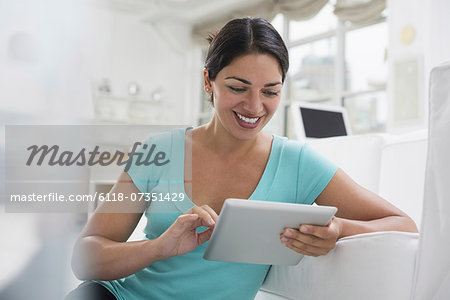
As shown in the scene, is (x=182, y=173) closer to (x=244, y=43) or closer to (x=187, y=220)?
(x=187, y=220)

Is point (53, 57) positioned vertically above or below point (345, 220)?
above

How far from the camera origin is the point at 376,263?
2.37ft

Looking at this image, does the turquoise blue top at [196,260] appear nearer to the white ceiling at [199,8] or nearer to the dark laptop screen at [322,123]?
the dark laptop screen at [322,123]

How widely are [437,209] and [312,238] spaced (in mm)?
222

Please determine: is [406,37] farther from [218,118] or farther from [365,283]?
[365,283]

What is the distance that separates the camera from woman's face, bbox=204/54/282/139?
105cm

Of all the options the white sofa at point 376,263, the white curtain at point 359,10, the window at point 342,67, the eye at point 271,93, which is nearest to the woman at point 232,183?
the eye at point 271,93

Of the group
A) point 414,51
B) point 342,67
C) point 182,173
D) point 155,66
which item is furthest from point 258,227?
point 342,67

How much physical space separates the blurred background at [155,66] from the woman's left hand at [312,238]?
0.36m

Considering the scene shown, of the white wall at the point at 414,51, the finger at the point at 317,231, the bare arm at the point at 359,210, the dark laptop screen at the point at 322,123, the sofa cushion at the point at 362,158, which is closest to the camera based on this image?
Result: the finger at the point at 317,231

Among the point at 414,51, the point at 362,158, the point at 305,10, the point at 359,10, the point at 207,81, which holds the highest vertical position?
the point at 305,10

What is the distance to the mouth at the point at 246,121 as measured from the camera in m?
1.08

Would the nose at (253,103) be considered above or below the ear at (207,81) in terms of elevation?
below

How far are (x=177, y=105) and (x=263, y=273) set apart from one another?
19.7ft
